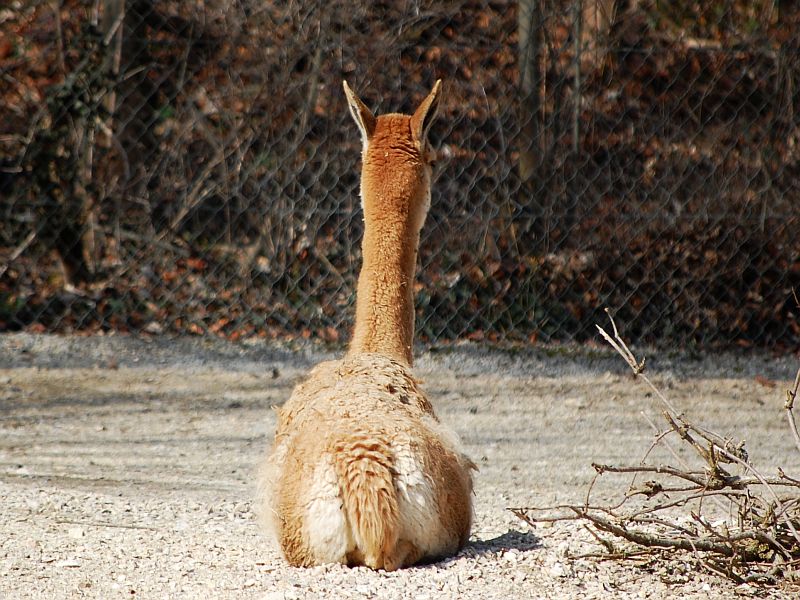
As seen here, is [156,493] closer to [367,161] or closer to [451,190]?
[367,161]

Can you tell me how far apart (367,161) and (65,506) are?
1921 mm

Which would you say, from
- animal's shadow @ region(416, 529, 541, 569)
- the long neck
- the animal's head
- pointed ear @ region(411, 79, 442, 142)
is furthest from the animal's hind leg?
pointed ear @ region(411, 79, 442, 142)

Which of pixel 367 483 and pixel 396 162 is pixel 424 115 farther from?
pixel 367 483

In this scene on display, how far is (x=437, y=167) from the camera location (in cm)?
851

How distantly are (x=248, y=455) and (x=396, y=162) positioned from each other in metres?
2.29

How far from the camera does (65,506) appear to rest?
15.9 ft

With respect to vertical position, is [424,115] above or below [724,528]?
above

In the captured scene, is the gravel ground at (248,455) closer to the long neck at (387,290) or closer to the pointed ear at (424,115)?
the long neck at (387,290)

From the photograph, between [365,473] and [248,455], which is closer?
[365,473]

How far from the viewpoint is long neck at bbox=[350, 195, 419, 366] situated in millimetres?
4500

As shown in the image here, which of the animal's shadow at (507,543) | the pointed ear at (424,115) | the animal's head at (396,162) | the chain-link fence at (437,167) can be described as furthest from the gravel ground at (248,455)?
the pointed ear at (424,115)

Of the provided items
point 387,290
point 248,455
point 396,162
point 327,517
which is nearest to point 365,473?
point 327,517

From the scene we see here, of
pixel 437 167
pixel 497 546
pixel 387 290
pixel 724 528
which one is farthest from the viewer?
pixel 437 167

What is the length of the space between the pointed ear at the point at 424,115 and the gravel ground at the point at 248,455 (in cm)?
164
